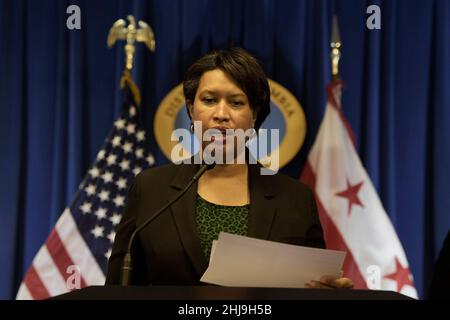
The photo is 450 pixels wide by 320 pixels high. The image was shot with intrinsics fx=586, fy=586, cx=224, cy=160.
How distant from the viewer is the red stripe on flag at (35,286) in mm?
3064

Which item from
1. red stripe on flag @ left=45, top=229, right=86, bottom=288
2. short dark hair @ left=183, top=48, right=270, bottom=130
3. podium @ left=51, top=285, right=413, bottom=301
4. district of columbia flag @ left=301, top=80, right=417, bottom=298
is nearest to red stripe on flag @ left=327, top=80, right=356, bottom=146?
district of columbia flag @ left=301, top=80, right=417, bottom=298

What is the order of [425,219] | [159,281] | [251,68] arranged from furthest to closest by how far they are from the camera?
[425,219] < [251,68] < [159,281]

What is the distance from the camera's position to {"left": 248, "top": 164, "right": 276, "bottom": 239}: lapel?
60.7 inches

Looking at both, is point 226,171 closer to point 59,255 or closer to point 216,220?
point 216,220

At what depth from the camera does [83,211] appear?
10.2 ft

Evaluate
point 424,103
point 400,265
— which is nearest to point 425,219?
point 400,265

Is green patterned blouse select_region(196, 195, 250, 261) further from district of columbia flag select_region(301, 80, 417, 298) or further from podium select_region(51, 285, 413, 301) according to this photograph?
district of columbia flag select_region(301, 80, 417, 298)

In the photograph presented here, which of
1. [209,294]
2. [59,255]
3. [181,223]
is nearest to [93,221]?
[59,255]

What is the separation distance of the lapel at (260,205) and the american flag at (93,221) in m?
1.61

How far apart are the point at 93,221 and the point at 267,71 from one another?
1273 millimetres

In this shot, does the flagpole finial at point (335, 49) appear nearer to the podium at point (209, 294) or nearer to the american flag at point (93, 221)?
the american flag at point (93, 221)

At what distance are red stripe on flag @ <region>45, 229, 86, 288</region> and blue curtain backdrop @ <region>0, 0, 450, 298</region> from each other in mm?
228

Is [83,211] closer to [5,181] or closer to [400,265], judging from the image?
[5,181]
